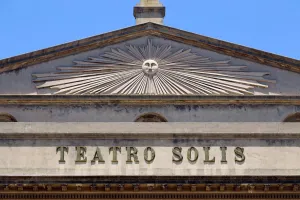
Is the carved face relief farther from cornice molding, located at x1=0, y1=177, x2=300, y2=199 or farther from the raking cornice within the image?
cornice molding, located at x1=0, y1=177, x2=300, y2=199

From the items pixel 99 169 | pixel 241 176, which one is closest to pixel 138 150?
pixel 99 169

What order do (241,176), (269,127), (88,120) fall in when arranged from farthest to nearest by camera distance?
(88,120) → (269,127) → (241,176)

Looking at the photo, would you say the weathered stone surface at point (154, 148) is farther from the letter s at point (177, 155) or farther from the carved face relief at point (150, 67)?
the carved face relief at point (150, 67)

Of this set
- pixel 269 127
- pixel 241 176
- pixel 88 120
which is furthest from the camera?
pixel 88 120

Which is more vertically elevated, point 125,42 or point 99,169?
point 125,42

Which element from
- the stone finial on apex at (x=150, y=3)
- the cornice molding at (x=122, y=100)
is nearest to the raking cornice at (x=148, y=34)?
the cornice molding at (x=122, y=100)

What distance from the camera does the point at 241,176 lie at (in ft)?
113

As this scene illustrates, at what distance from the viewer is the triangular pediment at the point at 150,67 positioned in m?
42.0

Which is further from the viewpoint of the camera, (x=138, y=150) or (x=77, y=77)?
(x=77, y=77)

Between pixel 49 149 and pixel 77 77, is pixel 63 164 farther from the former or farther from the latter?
pixel 77 77

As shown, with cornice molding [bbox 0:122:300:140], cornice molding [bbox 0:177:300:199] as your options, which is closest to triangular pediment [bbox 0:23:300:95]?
cornice molding [bbox 0:122:300:140]

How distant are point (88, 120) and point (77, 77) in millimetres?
2220

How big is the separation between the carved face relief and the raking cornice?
1243mm

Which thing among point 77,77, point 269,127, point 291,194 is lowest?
point 291,194
